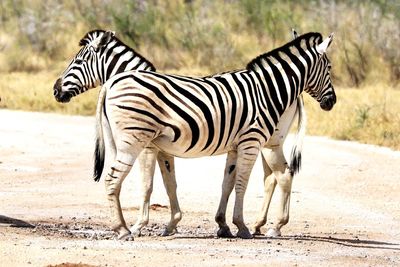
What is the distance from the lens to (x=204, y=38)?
35062 mm

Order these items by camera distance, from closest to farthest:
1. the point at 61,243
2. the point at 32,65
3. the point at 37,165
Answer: the point at 61,243 < the point at 37,165 < the point at 32,65

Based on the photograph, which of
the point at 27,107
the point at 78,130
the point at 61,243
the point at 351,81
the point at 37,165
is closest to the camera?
the point at 61,243

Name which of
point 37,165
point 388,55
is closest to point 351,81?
point 388,55

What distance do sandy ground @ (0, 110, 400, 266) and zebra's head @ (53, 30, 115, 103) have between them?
55.6 inches

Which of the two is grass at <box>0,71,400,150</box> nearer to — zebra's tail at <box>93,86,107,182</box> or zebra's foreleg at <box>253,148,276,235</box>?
zebra's foreleg at <box>253,148,276,235</box>

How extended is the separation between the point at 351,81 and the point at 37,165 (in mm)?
12674

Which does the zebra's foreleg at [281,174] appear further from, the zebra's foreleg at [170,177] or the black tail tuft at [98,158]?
the black tail tuft at [98,158]

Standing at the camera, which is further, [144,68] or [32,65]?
[32,65]

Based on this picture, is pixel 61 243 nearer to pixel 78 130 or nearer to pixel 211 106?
pixel 211 106

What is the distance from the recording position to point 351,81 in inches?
1206

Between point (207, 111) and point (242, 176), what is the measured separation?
72cm

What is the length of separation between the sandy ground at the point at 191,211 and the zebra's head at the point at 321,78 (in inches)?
54.2

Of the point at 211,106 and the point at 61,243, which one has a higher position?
the point at 211,106

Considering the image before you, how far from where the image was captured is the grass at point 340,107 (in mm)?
23375
